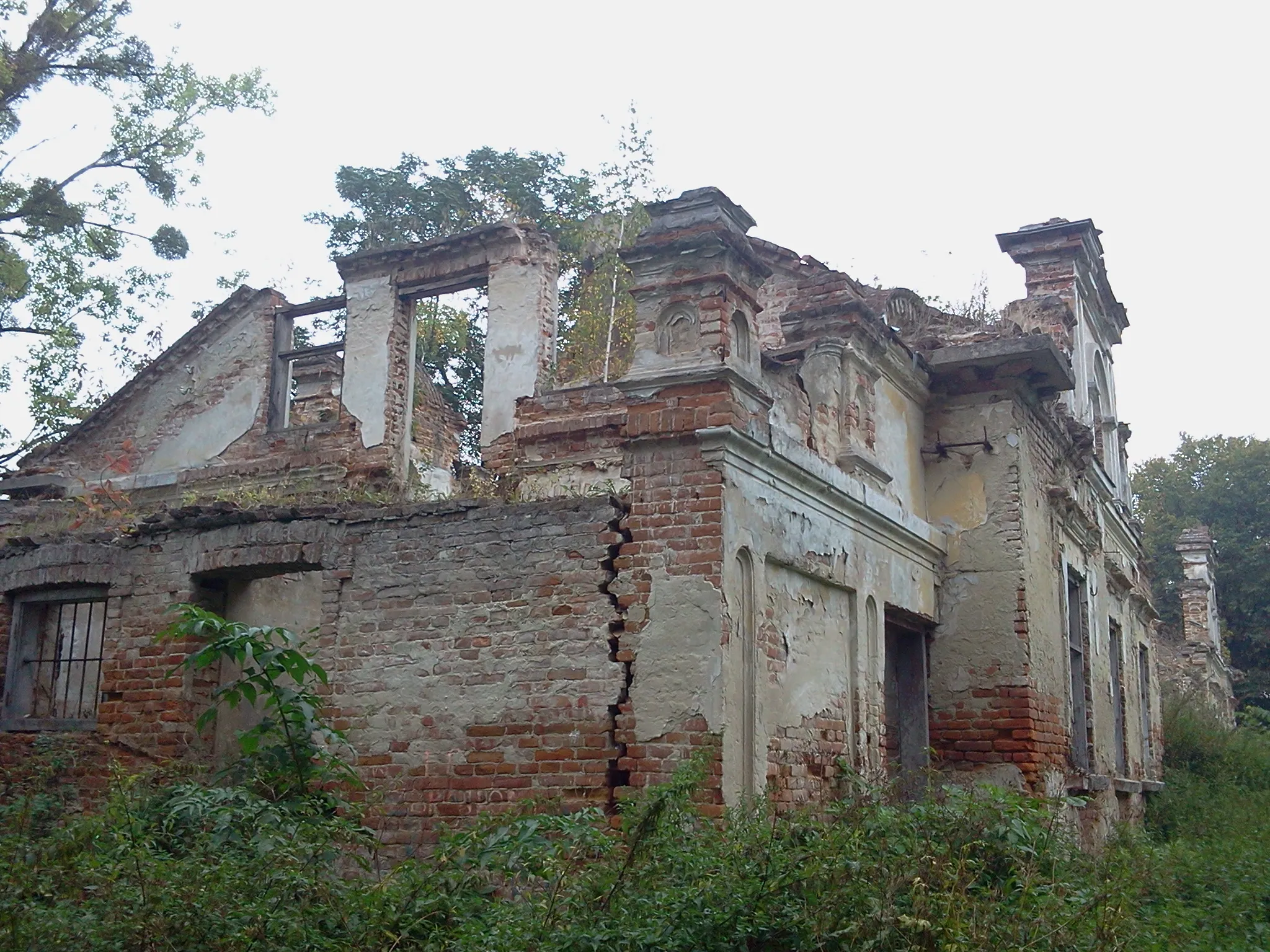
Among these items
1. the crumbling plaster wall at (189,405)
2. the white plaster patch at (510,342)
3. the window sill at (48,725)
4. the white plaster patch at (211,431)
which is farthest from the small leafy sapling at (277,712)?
the crumbling plaster wall at (189,405)

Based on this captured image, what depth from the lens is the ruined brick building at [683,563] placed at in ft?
23.8

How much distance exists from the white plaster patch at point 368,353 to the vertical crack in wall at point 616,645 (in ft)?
24.3

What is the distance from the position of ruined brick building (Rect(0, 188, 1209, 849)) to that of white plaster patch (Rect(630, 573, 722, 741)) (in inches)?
0.7

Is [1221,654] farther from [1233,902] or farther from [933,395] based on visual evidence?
[1233,902]

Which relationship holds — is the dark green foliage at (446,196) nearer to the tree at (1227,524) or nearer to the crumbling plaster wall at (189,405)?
the crumbling plaster wall at (189,405)

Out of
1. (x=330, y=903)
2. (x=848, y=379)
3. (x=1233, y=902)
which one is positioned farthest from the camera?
(x=848, y=379)

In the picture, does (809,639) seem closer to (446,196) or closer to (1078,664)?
(1078,664)

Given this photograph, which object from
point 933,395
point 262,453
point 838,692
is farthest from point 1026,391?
point 262,453

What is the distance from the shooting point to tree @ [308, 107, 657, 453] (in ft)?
63.1

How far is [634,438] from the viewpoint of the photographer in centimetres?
740

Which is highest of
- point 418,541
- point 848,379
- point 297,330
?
point 297,330

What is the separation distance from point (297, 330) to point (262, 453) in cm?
1165

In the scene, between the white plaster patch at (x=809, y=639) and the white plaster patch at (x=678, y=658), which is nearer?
the white plaster patch at (x=678, y=658)

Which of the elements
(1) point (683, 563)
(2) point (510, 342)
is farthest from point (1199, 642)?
(1) point (683, 563)
